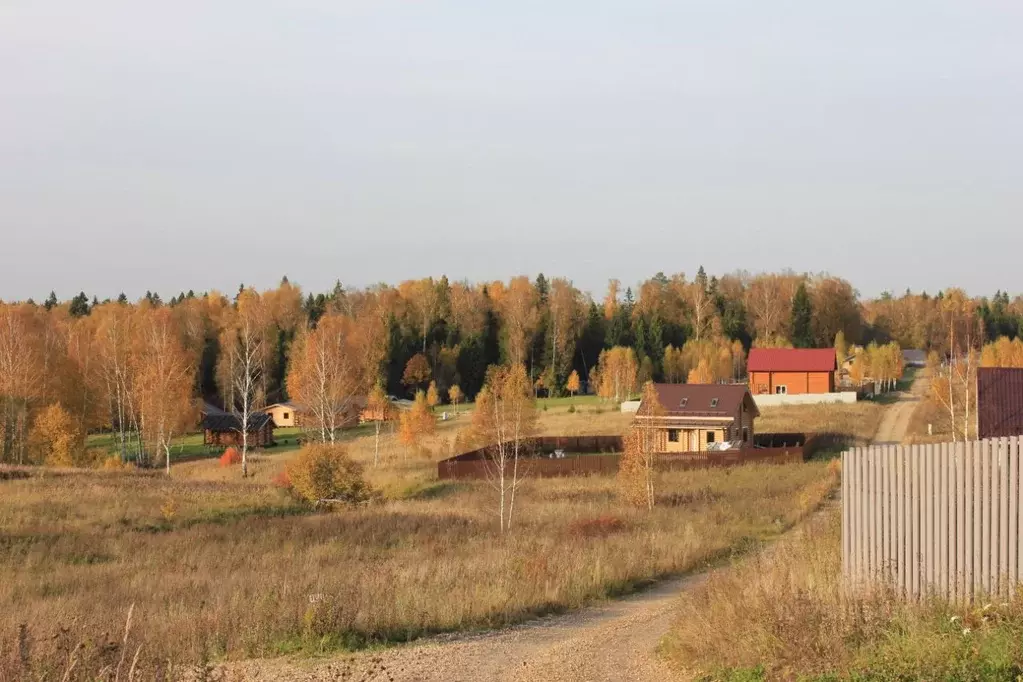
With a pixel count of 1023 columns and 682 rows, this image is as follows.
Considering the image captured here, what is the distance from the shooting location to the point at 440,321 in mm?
106500

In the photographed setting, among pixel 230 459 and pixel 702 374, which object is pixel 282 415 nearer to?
pixel 230 459

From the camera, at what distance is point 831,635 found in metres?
8.14

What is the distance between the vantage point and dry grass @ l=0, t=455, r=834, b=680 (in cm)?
1066

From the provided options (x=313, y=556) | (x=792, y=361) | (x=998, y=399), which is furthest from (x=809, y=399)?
(x=313, y=556)

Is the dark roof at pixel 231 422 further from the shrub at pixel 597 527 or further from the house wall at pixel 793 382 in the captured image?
the shrub at pixel 597 527

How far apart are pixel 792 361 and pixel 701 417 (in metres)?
27.4

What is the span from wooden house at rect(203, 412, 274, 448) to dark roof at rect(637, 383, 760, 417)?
30573 mm

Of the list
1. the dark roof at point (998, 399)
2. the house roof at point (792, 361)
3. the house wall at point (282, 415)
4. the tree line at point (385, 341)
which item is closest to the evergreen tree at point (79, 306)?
the tree line at point (385, 341)

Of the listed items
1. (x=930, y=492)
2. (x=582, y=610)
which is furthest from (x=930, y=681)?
(x=582, y=610)

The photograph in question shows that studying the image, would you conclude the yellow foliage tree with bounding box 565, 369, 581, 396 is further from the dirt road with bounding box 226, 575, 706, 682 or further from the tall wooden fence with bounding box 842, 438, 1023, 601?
the tall wooden fence with bounding box 842, 438, 1023, 601

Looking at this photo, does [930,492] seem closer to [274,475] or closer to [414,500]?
[414,500]

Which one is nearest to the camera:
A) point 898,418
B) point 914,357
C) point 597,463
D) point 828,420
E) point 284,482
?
point 284,482

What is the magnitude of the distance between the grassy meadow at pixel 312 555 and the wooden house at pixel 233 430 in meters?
26.3

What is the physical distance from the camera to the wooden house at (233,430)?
2746 inches
